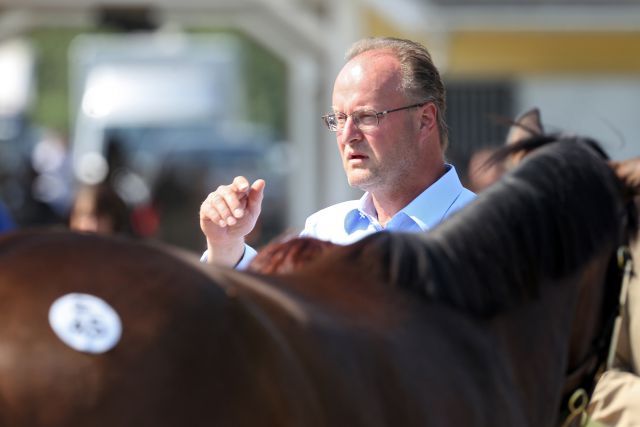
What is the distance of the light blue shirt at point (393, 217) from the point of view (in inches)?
126

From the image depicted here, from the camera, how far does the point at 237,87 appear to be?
22.2 metres

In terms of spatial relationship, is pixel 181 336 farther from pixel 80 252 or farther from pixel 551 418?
pixel 551 418

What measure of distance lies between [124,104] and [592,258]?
1796 centimetres

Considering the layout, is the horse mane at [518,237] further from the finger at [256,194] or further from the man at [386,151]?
the finger at [256,194]

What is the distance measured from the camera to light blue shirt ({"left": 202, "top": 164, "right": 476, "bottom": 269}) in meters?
3.20

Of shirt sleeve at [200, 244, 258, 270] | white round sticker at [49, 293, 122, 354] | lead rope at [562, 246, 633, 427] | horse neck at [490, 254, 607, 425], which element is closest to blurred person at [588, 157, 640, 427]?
lead rope at [562, 246, 633, 427]

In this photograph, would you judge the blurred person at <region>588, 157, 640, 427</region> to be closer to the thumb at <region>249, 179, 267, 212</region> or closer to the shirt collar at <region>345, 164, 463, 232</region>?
the shirt collar at <region>345, 164, 463, 232</region>

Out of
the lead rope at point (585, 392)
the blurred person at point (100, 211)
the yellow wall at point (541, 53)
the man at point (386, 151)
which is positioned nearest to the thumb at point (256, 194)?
the man at point (386, 151)

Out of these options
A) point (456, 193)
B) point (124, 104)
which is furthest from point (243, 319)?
point (124, 104)

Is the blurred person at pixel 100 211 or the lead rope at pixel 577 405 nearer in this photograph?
the lead rope at pixel 577 405

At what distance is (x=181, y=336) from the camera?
181cm

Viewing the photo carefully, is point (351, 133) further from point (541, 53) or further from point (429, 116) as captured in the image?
point (541, 53)

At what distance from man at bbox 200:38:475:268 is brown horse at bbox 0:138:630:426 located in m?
0.51

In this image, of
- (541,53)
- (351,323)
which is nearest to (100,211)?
(351,323)
